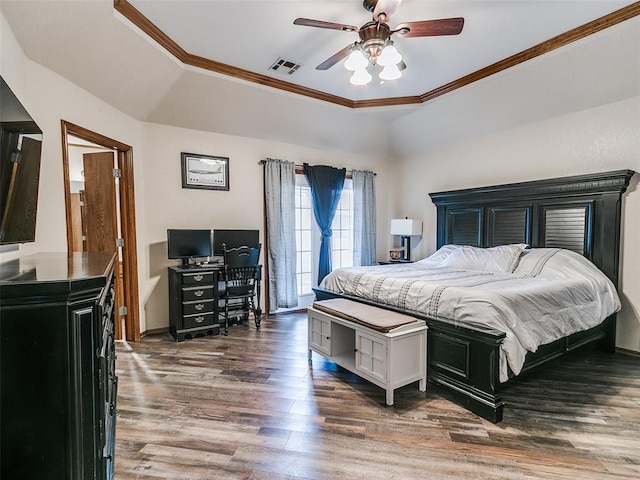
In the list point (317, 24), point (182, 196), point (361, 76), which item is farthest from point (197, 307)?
point (317, 24)

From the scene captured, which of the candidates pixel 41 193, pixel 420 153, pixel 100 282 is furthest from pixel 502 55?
pixel 41 193

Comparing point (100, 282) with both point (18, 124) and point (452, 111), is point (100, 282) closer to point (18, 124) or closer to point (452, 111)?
point (18, 124)

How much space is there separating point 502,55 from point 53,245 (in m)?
4.45

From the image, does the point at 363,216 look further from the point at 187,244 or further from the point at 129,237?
the point at 129,237

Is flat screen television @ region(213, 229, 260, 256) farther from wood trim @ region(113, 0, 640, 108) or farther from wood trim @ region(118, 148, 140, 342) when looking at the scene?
wood trim @ region(113, 0, 640, 108)

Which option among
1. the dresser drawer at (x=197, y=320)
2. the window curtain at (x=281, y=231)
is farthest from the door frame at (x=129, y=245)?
the window curtain at (x=281, y=231)

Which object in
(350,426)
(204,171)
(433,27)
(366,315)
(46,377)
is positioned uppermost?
(433,27)

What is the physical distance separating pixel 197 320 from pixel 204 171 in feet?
6.33

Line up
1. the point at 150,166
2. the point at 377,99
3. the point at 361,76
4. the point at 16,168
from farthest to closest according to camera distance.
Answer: the point at 377,99
the point at 150,166
the point at 361,76
the point at 16,168

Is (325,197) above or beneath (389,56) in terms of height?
beneath

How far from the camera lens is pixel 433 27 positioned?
→ 7.15ft

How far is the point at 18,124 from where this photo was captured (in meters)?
1.50

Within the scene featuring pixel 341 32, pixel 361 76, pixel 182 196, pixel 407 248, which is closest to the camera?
pixel 361 76

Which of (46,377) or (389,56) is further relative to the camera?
(389,56)
